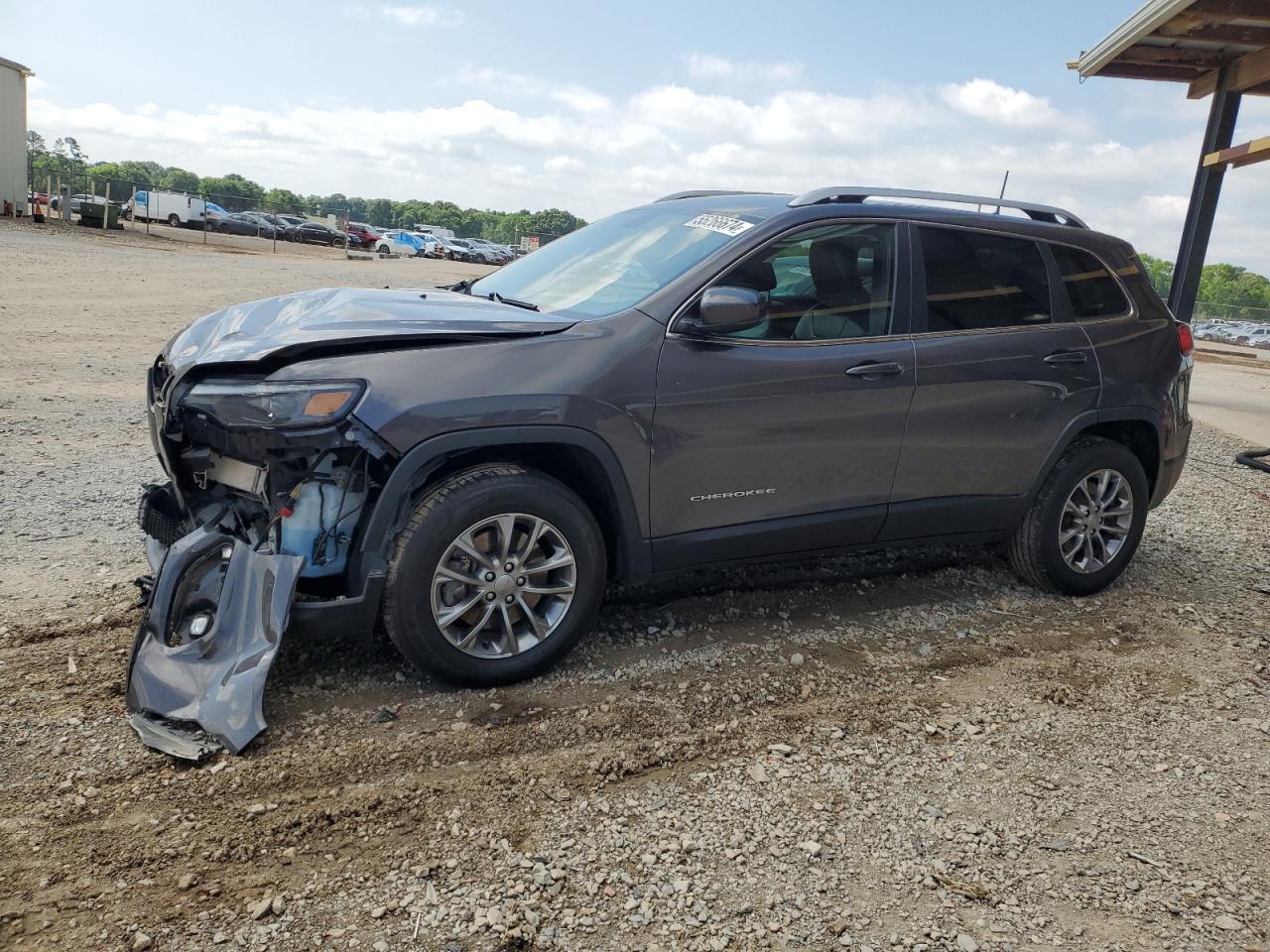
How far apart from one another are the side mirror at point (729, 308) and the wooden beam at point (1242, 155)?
10.2 meters

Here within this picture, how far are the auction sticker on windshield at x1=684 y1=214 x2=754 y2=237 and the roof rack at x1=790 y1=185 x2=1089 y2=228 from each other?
0.27m

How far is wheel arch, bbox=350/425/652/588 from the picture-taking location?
3412 millimetres

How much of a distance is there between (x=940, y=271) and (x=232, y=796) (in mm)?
3642

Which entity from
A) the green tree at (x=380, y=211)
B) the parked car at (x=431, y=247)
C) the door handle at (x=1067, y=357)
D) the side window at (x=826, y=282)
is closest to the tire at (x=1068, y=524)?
the door handle at (x=1067, y=357)

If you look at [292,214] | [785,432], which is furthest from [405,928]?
[292,214]

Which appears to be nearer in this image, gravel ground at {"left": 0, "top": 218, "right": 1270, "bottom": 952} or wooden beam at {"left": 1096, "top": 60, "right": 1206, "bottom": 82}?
gravel ground at {"left": 0, "top": 218, "right": 1270, "bottom": 952}

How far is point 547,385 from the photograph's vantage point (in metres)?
3.62

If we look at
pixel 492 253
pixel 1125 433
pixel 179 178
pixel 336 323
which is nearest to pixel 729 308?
pixel 336 323

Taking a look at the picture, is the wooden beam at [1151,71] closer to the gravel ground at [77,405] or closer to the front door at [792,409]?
the front door at [792,409]

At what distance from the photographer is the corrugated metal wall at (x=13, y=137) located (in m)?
33.6

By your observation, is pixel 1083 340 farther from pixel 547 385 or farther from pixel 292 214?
pixel 292 214

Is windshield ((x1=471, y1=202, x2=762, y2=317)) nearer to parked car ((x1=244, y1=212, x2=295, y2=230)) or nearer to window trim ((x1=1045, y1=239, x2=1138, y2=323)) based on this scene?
window trim ((x1=1045, y1=239, x2=1138, y2=323))

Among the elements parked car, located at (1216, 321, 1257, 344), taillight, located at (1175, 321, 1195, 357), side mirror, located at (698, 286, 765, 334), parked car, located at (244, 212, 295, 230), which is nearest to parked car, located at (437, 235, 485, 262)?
parked car, located at (244, 212, 295, 230)

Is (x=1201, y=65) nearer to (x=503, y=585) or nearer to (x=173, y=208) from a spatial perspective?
(x=503, y=585)
